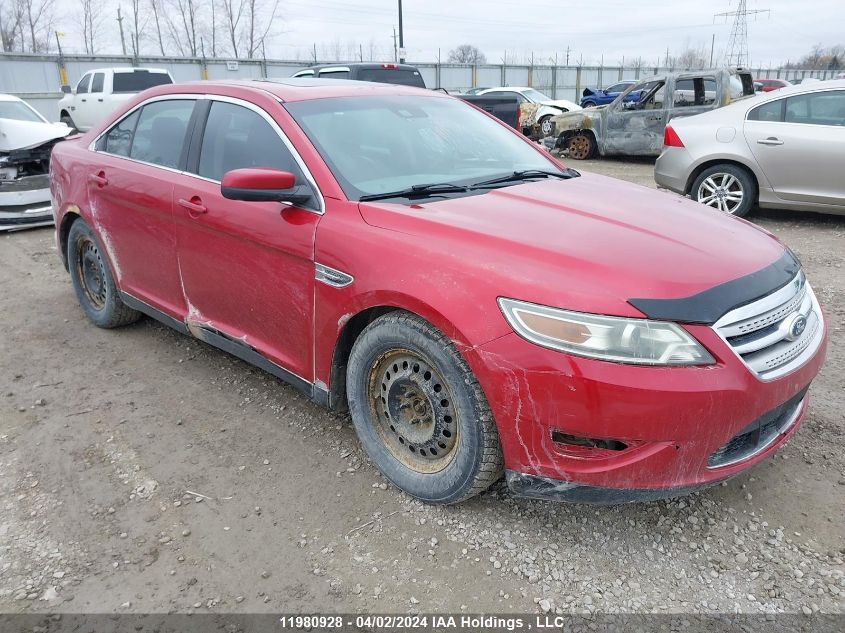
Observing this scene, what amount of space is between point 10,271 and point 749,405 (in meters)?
6.62

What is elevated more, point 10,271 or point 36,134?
point 36,134

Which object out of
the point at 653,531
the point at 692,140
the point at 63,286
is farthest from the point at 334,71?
the point at 653,531

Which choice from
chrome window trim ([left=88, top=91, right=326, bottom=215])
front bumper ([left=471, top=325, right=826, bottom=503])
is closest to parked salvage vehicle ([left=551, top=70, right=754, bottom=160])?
chrome window trim ([left=88, top=91, right=326, bottom=215])

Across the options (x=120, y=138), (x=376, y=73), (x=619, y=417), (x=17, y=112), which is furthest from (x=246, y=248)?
(x=376, y=73)

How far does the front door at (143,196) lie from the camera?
12.1ft

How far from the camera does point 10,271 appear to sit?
6.34 meters

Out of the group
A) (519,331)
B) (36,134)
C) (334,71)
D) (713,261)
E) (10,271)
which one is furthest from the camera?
(334,71)

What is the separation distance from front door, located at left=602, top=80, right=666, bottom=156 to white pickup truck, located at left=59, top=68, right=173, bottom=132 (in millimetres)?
10640

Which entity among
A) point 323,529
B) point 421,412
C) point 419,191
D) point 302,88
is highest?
point 302,88

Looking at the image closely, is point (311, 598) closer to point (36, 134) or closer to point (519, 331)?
point (519, 331)

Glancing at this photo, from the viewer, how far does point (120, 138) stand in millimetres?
4273

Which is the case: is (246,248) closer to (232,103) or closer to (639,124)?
(232,103)

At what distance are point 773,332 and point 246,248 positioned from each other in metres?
2.29

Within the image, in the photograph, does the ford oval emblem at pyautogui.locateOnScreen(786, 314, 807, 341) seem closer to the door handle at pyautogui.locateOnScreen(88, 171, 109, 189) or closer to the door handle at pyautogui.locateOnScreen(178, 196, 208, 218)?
the door handle at pyautogui.locateOnScreen(178, 196, 208, 218)
